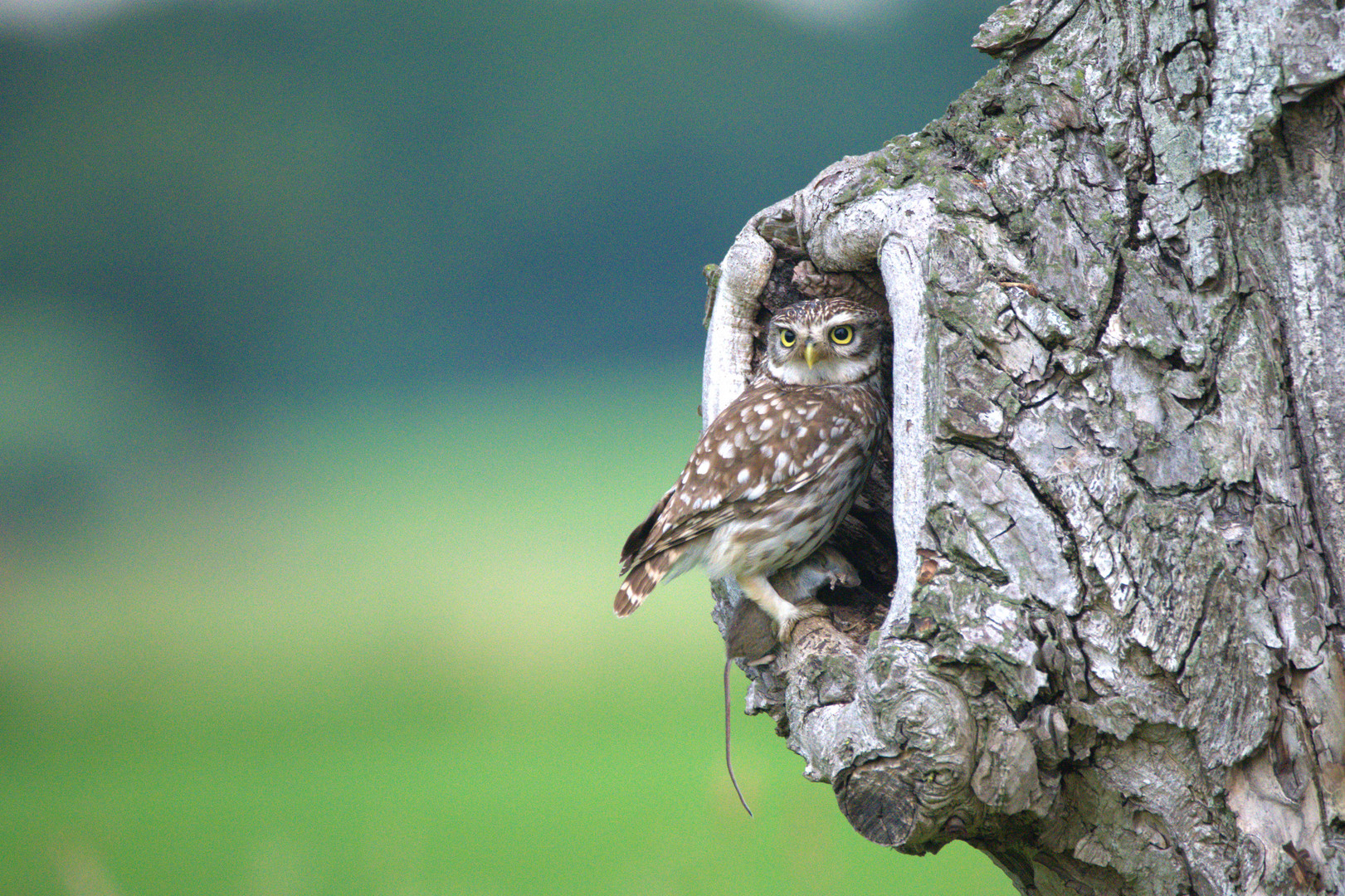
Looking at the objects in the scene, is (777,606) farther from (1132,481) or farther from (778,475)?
(1132,481)

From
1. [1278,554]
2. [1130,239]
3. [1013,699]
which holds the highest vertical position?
[1130,239]

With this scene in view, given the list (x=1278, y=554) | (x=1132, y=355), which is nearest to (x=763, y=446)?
(x=1132, y=355)

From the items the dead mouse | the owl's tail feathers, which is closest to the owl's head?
the dead mouse

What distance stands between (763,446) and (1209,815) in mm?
1199

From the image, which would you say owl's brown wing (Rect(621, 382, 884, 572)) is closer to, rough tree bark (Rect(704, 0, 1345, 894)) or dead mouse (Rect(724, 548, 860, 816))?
dead mouse (Rect(724, 548, 860, 816))

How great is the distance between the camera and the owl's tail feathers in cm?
248

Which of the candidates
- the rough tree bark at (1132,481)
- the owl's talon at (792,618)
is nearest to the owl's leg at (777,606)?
the owl's talon at (792,618)

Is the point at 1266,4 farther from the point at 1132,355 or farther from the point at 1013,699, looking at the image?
the point at 1013,699

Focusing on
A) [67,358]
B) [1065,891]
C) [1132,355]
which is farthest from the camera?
[67,358]

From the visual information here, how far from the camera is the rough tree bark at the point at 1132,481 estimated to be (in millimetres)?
1662

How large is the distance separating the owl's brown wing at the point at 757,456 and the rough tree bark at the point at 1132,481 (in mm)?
416

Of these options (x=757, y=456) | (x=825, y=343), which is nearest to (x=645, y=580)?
(x=757, y=456)

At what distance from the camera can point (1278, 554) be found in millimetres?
1676

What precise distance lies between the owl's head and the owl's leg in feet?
1.85
